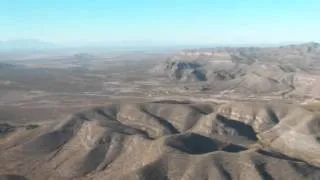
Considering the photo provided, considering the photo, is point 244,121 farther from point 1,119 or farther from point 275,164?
point 1,119

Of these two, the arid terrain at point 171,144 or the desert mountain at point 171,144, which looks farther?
the desert mountain at point 171,144

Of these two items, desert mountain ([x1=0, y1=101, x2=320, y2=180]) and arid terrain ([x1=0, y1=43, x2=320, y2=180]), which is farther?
desert mountain ([x1=0, y1=101, x2=320, y2=180])

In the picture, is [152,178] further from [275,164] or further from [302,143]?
[302,143]

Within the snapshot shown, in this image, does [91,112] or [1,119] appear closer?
[91,112]

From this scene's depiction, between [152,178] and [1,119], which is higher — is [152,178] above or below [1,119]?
above

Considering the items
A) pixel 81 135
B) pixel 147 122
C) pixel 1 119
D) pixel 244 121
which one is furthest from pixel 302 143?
pixel 1 119

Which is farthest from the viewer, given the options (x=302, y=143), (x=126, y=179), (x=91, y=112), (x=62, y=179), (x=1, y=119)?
(x=1, y=119)

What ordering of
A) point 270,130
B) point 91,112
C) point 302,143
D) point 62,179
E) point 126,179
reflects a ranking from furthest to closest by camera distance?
point 91,112
point 270,130
point 302,143
point 62,179
point 126,179

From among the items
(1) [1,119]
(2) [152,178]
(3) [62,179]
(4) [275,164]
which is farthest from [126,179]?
(1) [1,119]

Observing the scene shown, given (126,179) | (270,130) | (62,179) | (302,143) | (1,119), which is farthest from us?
(1,119)
